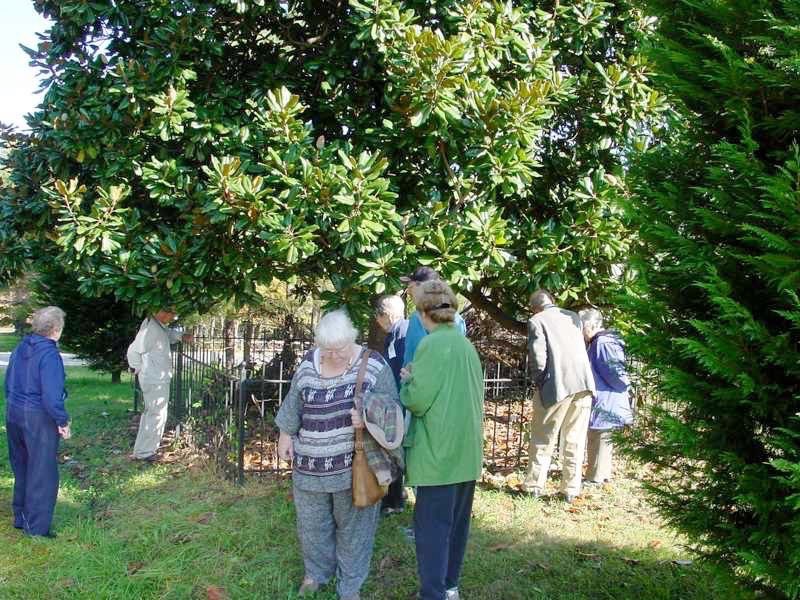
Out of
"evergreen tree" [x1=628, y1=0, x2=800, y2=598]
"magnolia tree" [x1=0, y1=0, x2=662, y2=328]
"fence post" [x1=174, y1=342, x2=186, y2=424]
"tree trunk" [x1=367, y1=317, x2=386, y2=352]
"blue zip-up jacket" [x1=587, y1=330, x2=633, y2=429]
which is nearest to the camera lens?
"evergreen tree" [x1=628, y1=0, x2=800, y2=598]

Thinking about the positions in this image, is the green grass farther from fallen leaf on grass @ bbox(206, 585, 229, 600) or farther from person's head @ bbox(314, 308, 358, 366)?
person's head @ bbox(314, 308, 358, 366)

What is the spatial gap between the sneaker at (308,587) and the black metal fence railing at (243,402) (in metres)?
2.07

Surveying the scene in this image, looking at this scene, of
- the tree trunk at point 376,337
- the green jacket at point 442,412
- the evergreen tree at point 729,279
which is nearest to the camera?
the evergreen tree at point 729,279

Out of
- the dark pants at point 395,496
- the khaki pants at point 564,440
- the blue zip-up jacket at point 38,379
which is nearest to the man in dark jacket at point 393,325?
the dark pants at point 395,496

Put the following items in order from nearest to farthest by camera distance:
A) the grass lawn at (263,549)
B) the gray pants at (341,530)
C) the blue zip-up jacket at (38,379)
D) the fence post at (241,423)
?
the gray pants at (341,530) → the grass lawn at (263,549) → the blue zip-up jacket at (38,379) → the fence post at (241,423)

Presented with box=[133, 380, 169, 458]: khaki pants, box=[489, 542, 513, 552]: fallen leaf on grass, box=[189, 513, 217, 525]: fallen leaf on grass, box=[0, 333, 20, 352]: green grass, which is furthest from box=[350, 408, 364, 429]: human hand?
box=[0, 333, 20, 352]: green grass

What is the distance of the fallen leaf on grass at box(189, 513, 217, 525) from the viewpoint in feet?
18.4

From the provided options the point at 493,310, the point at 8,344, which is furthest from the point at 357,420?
the point at 8,344

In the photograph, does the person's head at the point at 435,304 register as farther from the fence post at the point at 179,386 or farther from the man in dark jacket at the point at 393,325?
the fence post at the point at 179,386

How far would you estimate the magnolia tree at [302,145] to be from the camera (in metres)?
5.06

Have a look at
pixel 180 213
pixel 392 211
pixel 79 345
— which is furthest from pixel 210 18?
pixel 79 345

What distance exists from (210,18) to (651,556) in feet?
17.3

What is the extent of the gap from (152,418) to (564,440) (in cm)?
433

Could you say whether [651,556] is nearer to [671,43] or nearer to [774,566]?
[774,566]
